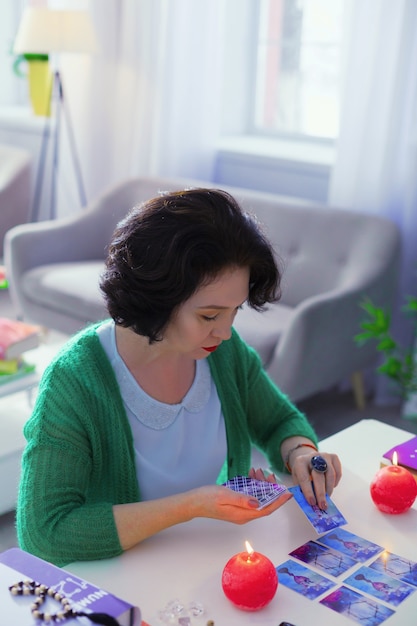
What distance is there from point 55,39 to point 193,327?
318cm

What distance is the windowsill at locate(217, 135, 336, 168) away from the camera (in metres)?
3.83

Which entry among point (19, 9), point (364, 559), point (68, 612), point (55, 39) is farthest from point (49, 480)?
point (19, 9)

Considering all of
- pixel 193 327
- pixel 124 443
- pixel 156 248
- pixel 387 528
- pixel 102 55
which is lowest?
pixel 387 528

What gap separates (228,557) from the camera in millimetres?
1225

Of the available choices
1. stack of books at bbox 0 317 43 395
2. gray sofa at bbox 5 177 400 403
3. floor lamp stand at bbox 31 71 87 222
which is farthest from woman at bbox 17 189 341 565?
floor lamp stand at bbox 31 71 87 222

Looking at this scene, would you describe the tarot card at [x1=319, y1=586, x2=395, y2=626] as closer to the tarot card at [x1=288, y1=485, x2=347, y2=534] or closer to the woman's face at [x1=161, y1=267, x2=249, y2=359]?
the tarot card at [x1=288, y1=485, x2=347, y2=534]

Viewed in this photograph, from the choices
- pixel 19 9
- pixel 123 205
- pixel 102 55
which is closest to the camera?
pixel 123 205

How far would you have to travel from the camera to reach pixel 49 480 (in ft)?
4.00

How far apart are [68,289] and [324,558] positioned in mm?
2390

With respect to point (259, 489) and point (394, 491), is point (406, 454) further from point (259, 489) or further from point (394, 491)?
point (259, 489)

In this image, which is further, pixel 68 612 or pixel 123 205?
pixel 123 205

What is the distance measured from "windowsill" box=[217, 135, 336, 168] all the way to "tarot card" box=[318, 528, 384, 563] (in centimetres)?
264

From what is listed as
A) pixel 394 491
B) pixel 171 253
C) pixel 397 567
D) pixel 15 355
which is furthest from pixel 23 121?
pixel 397 567

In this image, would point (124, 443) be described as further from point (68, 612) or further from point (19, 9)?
point (19, 9)
